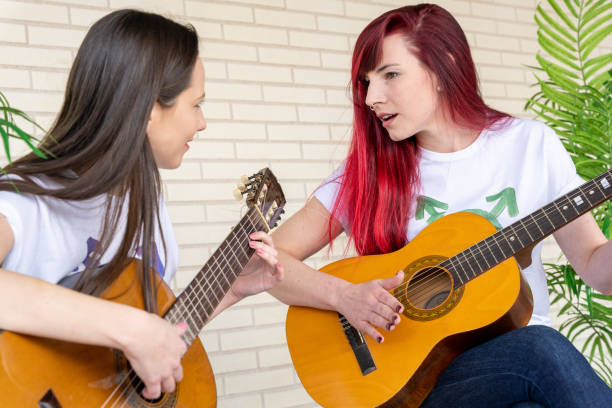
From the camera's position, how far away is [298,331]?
1896mm

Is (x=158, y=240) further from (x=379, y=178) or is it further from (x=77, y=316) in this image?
(x=379, y=178)

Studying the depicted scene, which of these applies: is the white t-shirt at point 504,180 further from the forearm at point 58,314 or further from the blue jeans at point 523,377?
the forearm at point 58,314

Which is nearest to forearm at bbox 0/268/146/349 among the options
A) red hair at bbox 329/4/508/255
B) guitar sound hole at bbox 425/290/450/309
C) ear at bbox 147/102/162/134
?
ear at bbox 147/102/162/134

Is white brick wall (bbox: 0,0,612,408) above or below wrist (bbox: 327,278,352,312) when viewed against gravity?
above

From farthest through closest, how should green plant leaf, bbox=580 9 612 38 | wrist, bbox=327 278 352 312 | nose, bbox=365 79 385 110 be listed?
green plant leaf, bbox=580 9 612 38 → nose, bbox=365 79 385 110 → wrist, bbox=327 278 352 312

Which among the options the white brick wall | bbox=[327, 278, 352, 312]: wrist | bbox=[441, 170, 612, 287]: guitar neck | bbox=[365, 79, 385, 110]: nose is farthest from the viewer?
the white brick wall

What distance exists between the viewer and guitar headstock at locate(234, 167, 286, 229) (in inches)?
65.9

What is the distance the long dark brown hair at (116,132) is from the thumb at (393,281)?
25.2 inches

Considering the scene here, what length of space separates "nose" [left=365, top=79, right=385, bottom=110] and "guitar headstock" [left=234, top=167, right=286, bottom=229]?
0.44 meters

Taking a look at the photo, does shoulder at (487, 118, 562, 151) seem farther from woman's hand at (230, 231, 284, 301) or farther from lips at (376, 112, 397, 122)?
woman's hand at (230, 231, 284, 301)

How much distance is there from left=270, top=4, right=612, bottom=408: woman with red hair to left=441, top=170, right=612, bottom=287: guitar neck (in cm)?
17

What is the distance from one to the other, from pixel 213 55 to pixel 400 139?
4.58ft

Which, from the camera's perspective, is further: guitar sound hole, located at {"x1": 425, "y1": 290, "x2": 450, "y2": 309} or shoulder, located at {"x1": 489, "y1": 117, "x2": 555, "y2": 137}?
shoulder, located at {"x1": 489, "y1": 117, "x2": 555, "y2": 137}

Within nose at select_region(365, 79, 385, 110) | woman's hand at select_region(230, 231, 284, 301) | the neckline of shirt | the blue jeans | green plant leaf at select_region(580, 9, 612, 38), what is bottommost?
the blue jeans
